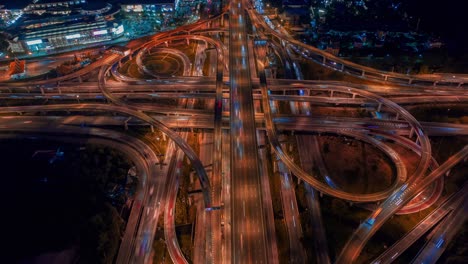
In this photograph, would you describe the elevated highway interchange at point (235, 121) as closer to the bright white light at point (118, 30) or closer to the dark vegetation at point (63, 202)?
the dark vegetation at point (63, 202)

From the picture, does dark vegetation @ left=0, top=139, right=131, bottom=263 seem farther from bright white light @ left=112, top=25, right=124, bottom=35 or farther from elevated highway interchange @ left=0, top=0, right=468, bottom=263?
bright white light @ left=112, top=25, right=124, bottom=35

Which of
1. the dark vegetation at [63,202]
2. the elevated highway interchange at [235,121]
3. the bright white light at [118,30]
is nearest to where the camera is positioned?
the dark vegetation at [63,202]

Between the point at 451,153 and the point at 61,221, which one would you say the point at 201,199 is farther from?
the point at 451,153

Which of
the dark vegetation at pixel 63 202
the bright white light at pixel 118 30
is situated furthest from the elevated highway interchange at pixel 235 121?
the bright white light at pixel 118 30

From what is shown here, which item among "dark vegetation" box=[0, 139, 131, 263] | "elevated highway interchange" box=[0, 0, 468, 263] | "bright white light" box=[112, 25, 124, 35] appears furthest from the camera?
"bright white light" box=[112, 25, 124, 35]

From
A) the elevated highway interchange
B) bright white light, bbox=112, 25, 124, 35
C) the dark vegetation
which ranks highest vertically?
bright white light, bbox=112, 25, 124, 35

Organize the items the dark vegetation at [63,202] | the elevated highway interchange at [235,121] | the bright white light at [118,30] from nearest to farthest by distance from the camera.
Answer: the dark vegetation at [63,202] < the elevated highway interchange at [235,121] < the bright white light at [118,30]

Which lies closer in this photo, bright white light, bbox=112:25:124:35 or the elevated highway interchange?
the elevated highway interchange

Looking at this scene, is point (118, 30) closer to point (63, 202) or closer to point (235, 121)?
point (235, 121)

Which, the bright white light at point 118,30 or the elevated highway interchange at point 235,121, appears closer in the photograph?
the elevated highway interchange at point 235,121

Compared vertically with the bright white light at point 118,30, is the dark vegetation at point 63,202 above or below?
below

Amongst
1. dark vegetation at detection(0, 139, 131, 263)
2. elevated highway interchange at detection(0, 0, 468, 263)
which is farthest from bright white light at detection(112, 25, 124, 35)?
dark vegetation at detection(0, 139, 131, 263)

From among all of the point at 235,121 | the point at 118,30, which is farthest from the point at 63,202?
the point at 118,30

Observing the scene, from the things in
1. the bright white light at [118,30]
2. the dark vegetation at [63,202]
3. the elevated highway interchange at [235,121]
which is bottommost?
the dark vegetation at [63,202]
